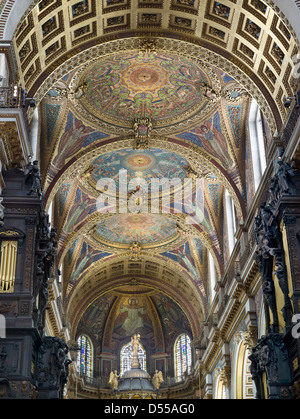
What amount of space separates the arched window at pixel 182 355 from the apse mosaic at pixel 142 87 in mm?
18123

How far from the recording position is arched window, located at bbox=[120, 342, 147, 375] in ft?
131

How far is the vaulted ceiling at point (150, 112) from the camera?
1875cm

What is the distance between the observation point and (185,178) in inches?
1121

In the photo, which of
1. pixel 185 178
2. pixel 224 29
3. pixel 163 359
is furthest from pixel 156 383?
pixel 224 29

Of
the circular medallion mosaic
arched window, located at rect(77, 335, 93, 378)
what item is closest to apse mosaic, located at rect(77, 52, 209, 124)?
the circular medallion mosaic

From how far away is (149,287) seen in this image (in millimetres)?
38906

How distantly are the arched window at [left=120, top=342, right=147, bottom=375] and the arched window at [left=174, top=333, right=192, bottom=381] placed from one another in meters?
2.20

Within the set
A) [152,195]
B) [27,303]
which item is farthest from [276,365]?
[152,195]

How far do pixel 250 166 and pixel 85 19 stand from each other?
326 inches

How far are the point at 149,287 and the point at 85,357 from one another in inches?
234

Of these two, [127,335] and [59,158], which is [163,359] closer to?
[127,335]

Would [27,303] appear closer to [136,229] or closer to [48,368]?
[48,368]

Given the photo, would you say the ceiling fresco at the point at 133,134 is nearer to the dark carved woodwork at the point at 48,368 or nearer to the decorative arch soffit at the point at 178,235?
the decorative arch soffit at the point at 178,235

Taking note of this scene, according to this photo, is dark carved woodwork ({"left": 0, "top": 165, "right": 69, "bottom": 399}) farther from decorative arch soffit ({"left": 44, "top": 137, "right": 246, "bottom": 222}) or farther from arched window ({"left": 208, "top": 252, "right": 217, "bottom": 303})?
arched window ({"left": 208, "top": 252, "right": 217, "bottom": 303})
